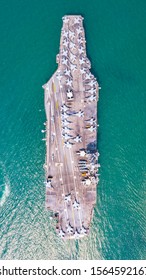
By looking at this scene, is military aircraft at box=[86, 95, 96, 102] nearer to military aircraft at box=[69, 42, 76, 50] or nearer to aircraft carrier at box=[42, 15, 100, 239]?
aircraft carrier at box=[42, 15, 100, 239]

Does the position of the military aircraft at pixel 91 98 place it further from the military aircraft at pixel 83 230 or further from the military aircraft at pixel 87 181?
the military aircraft at pixel 83 230

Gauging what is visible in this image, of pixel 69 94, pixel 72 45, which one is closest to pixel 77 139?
pixel 69 94

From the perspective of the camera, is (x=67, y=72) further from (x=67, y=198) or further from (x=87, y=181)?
(x=67, y=198)

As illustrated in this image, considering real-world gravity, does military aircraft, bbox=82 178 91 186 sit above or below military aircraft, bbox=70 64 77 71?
below

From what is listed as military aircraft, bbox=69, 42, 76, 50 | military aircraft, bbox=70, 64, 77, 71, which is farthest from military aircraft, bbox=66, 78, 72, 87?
military aircraft, bbox=69, 42, 76, 50

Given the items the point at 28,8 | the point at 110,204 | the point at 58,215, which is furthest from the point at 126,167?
the point at 28,8

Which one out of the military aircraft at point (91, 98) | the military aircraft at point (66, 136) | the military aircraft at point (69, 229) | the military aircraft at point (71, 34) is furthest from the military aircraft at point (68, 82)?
the military aircraft at point (69, 229)

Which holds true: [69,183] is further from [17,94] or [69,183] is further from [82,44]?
[82,44]

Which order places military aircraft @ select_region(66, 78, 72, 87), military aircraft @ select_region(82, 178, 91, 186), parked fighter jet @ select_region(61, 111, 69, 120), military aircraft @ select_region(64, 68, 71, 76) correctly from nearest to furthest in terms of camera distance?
1. military aircraft @ select_region(82, 178, 91, 186)
2. parked fighter jet @ select_region(61, 111, 69, 120)
3. military aircraft @ select_region(66, 78, 72, 87)
4. military aircraft @ select_region(64, 68, 71, 76)
